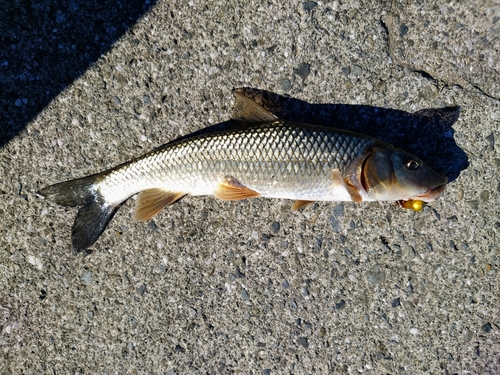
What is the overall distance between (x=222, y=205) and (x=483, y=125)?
230 centimetres

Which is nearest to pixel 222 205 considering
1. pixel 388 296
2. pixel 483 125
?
pixel 388 296

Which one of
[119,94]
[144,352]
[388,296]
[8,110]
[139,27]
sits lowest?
[144,352]

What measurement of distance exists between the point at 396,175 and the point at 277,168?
2.96ft

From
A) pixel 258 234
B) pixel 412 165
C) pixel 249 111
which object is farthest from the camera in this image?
pixel 258 234

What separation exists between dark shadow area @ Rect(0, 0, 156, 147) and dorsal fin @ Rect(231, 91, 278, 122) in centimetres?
115

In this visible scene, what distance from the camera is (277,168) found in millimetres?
2779

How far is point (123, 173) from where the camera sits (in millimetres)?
3002

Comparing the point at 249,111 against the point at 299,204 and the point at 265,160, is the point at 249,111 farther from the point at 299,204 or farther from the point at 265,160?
the point at 299,204

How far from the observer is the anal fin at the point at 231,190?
285 centimetres

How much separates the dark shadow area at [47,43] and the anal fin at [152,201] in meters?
1.23

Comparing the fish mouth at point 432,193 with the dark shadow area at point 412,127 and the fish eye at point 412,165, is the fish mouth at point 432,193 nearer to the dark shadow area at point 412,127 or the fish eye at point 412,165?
the fish eye at point 412,165

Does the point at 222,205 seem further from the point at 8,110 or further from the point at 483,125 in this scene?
the point at 483,125

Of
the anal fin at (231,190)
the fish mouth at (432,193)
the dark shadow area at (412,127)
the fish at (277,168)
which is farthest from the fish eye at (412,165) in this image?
the anal fin at (231,190)

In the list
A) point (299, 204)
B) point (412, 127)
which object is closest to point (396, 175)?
point (412, 127)
